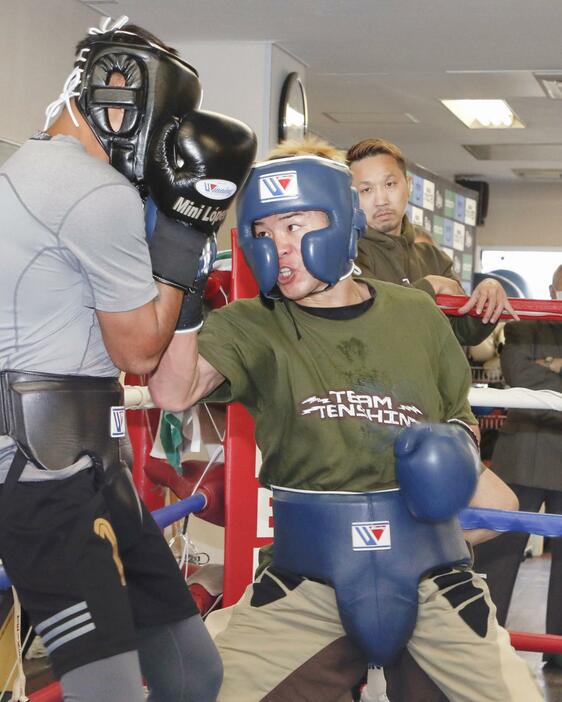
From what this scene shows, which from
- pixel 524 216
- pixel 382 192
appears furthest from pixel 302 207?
pixel 524 216

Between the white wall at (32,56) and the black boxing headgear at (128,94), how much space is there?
12.5ft

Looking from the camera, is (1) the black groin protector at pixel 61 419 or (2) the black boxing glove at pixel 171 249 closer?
(1) the black groin protector at pixel 61 419

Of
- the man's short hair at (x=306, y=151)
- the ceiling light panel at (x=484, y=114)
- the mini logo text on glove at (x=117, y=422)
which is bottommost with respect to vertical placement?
the mini logo text on glove at (x=117, y=422)

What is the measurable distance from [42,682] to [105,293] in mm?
1900

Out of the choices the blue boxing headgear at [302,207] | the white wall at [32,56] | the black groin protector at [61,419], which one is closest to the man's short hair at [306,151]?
the blue boxing headgear at [302,207]

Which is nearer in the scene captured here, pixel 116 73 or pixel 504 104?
pixel 116 73

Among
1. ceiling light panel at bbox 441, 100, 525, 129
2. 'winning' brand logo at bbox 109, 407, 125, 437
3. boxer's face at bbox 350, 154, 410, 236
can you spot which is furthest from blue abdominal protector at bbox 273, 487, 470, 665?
ceiling light panel at bbox 441, 100, 525, 129

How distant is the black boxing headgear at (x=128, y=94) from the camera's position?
1.54 metres

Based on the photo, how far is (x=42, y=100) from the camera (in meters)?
5.61

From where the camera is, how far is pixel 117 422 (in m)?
1.56

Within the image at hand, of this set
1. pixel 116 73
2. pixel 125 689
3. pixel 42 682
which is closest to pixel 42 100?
pixel 42 682

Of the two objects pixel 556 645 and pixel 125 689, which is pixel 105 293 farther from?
pixel 556 645

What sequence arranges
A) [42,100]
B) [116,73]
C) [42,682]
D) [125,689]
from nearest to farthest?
[125,689], [116,73], [42,682], [42,100]

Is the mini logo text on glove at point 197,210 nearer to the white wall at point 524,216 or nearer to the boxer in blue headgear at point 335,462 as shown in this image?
the boxer in blue headgear at point 335,462
